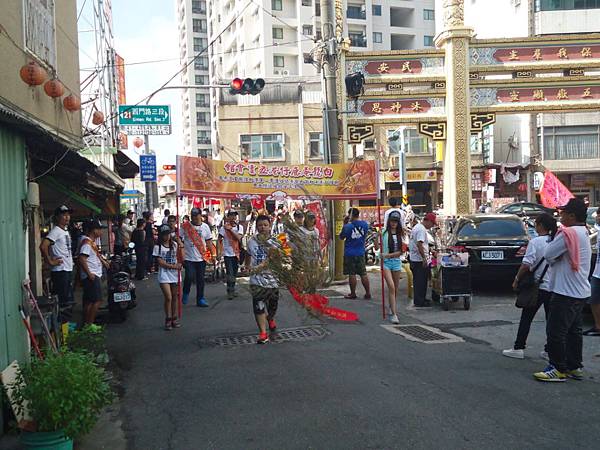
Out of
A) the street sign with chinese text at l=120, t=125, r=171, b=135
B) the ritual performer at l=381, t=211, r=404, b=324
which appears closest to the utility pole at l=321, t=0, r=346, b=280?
the ritual performer at l=381, t=211, r=404, b=324

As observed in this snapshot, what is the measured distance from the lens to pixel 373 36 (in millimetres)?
55906

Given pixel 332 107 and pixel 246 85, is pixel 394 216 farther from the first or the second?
pixel 246 85

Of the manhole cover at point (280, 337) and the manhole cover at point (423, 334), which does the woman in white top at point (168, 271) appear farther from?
the manhole cover at point (423, 334)

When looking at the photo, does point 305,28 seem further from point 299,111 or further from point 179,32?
point 179,32

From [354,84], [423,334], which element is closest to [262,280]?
[423,334]

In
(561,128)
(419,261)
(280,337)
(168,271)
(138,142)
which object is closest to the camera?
(280,337)

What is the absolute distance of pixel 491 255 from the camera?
1229cm

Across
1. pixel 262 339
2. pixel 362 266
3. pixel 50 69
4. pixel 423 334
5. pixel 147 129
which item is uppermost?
pixel 147 129

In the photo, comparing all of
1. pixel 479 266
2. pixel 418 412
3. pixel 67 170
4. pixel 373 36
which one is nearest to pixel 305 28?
pixel 373 36

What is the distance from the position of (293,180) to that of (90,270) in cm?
516

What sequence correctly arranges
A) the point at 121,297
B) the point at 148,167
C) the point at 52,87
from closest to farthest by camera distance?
the point at 52,87 < the point at 121,297 < the point at 148,167

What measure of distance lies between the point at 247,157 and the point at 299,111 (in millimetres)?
4464

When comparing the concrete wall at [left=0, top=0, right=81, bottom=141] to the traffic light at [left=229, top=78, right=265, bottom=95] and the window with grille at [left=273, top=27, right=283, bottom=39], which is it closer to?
the traffic light at [left=229, top=78, right=265, bottom=95]

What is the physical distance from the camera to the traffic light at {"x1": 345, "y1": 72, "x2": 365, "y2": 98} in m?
15.7
